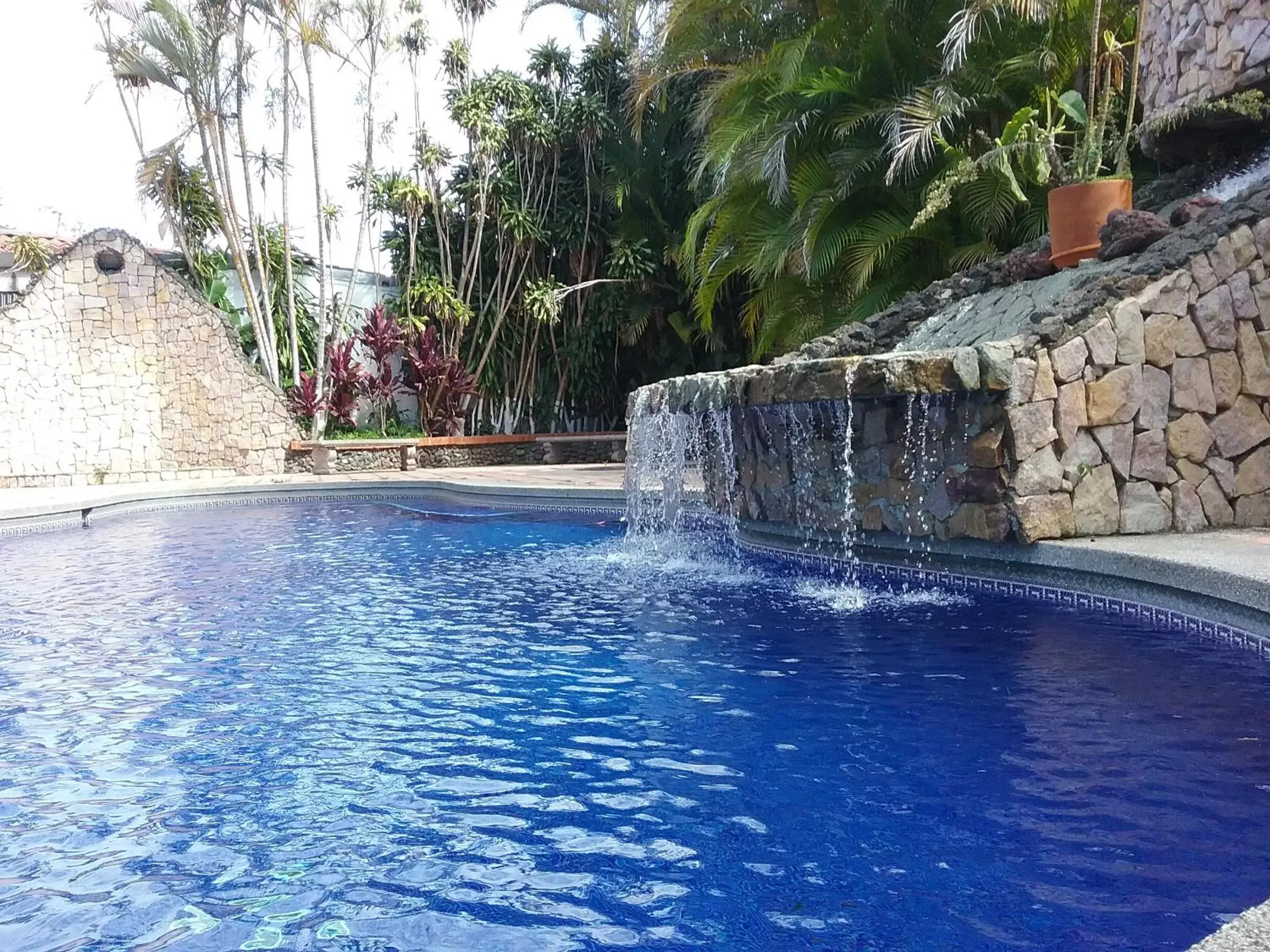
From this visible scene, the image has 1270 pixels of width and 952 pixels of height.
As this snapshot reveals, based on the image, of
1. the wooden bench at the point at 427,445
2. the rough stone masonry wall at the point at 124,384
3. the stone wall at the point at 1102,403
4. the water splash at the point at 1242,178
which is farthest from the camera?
the wooden bench at the point at 427,445

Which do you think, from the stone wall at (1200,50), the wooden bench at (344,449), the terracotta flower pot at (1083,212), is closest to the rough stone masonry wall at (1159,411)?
the terracotta flower pot at (1083,212)

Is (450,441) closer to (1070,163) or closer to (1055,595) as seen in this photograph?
(1070,163)

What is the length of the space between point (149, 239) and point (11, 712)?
625 inches

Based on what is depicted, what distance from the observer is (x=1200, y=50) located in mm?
8344

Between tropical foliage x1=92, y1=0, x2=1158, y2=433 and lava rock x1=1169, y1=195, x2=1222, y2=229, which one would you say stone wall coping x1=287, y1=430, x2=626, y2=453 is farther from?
lava rock x1=1169, y1=195, x2=1222, y2=229

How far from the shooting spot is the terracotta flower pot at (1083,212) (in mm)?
7750

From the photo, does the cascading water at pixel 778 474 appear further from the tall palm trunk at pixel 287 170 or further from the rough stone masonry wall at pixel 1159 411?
the tall palm trunk at pixel 287 170

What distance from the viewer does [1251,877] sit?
8.25ft

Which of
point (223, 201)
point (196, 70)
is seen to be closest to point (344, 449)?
point (223, 201)

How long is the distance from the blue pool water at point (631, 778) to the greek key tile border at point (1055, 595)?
0.45 feet

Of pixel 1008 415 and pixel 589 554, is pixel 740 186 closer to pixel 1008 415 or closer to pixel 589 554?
pixel 589 554

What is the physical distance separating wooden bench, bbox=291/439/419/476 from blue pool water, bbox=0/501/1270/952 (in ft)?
35.3

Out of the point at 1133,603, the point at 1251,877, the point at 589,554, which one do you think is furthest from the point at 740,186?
the point at 1251,877

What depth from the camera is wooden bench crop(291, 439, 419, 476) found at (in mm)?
17016
